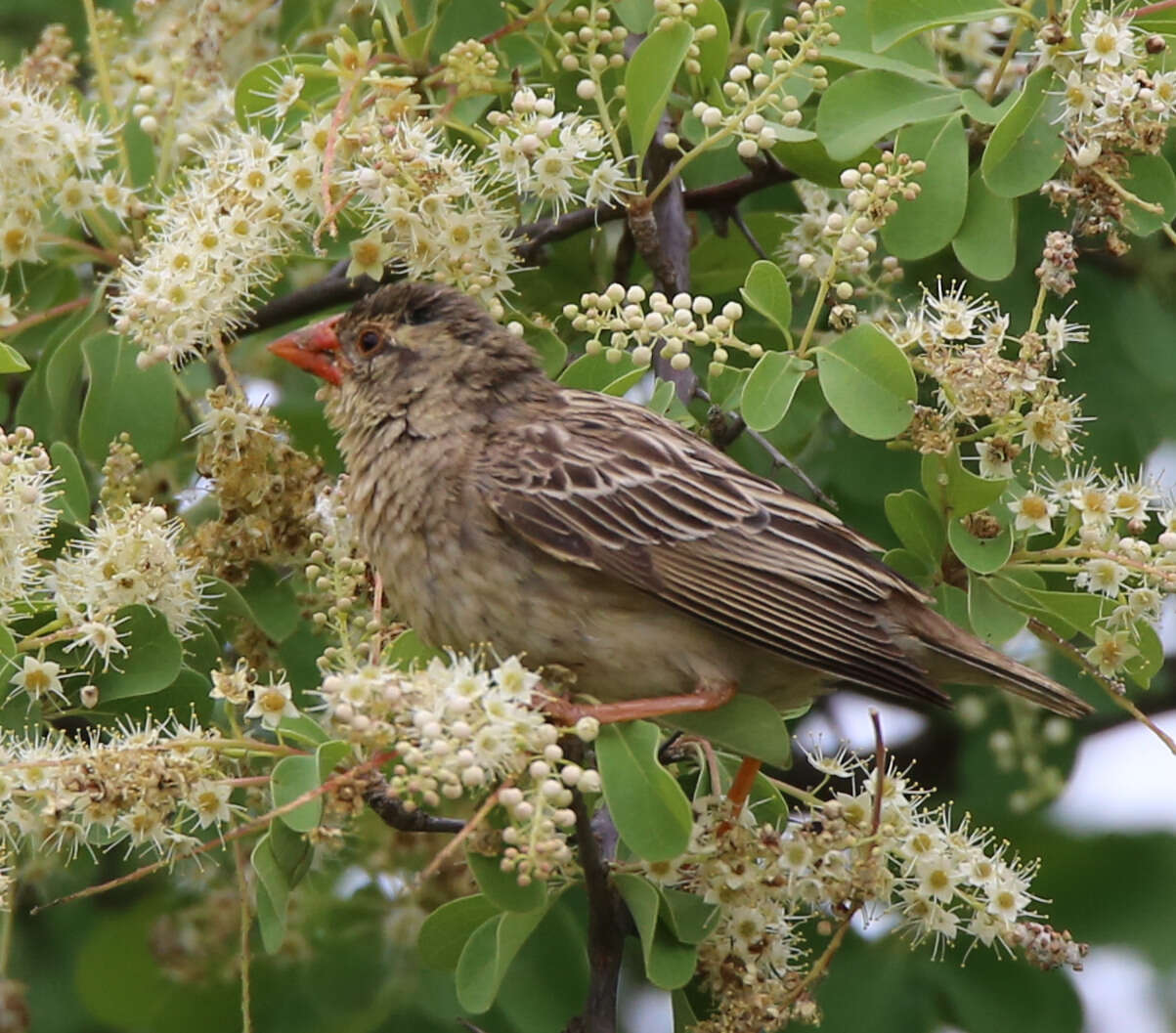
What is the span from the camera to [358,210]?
15.3ft

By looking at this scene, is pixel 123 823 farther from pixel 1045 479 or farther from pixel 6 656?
pixel 1045 479

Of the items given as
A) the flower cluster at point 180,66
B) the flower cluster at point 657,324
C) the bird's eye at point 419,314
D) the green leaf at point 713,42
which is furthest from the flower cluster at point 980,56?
the flower cluster at point 180,66

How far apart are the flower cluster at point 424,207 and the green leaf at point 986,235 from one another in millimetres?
1113

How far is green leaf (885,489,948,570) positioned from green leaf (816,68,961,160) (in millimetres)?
852

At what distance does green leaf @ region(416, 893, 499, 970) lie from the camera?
165 inches

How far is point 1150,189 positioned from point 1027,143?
0.32 m

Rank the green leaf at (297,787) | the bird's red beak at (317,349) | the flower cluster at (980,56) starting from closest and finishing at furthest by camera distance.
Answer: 1. the green leaf at (297,787)
2. the flower cluster at (980,56)
3. the bird's red beak at (317,349)

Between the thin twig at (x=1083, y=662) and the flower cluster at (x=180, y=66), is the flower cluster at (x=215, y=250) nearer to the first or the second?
the flower cluster at (x=180, y=66)

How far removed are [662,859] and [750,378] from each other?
1.19 metres

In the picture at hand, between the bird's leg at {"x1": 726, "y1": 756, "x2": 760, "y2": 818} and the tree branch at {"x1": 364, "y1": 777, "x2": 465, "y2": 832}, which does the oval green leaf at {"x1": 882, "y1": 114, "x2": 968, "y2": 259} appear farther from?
the tree branch at {"x1": 364, "y1": 777, "x2": 465, "y2": 832}

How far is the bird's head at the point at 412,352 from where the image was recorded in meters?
Result: 4.98

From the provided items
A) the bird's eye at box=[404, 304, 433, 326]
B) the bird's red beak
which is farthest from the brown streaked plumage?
the bird's red beak

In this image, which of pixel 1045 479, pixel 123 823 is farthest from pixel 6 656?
pixel 1045 479

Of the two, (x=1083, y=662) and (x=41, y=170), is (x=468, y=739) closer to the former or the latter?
(x=1083, y=662)
